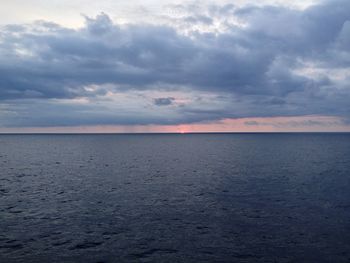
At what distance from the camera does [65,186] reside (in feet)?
212

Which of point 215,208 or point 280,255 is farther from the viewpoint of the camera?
point 215,208

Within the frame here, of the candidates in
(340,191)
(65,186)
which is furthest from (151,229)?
(340,191)

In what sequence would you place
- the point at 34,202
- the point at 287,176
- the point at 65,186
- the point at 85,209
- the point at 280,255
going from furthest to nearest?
the point at 287,176 < the point at 65,186 < the point at 34,202 < the point at 85,209 < the point at 280,255

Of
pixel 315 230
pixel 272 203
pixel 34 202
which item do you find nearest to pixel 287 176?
pixel 272 203

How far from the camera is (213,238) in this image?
113 feet

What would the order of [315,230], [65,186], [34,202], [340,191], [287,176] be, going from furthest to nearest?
[287,176] → [65,186] → [340,191] → [34,202] → [315,230]

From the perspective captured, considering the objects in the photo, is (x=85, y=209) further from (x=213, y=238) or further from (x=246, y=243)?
(x=246, y=243)

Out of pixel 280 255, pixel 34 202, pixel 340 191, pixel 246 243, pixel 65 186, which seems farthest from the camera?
pixel 65 186

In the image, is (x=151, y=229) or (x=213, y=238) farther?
(x=151, y=229)

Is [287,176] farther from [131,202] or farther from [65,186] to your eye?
[65,186]

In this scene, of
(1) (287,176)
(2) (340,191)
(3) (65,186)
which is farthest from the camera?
(1) (287,176)

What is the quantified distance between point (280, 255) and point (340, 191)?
35.7 meters

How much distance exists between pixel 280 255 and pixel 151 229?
14112 millimetres

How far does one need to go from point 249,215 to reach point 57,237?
23.4 metres
